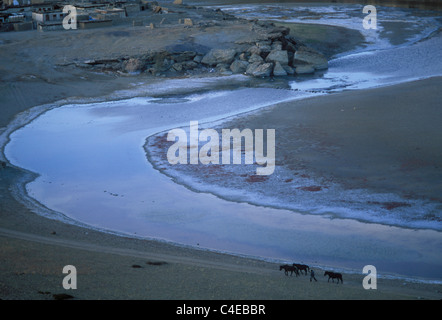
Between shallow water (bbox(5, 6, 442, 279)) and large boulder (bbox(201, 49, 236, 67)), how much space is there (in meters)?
3.66

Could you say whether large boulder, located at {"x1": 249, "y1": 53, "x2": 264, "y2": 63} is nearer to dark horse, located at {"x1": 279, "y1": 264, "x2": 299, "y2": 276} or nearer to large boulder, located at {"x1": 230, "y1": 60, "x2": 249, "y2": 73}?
large boulder, located at {"x1": 230, "y1": 60, "x2": 249, "y2": 73}

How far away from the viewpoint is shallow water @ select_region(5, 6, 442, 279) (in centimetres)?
945

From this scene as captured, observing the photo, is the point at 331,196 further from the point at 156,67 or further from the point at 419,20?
the point at 419,20

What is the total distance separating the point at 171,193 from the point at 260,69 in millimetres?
14284

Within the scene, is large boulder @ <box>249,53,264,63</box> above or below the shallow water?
above

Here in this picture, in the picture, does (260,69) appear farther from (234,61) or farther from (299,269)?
(299,269)

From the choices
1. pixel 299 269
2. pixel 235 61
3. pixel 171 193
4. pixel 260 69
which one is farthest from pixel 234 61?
pixel 299 269

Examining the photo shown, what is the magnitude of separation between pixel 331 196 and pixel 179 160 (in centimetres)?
444

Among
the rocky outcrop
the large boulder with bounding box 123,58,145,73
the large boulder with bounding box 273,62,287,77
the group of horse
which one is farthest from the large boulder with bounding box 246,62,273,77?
the group of horse

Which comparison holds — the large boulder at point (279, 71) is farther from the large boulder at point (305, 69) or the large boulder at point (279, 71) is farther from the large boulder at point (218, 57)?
the large boulder at point (218, 57)

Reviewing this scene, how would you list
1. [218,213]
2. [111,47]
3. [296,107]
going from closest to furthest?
[218,213]
[296,107]
[111,47]

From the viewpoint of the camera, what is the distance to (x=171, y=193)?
1244 cm

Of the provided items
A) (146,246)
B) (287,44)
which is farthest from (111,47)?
(146,246)

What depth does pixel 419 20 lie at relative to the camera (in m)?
41.0
